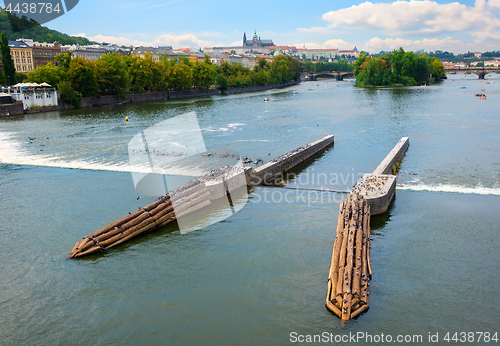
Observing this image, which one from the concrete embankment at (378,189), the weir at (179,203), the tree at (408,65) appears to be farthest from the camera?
the tree at (408,65)

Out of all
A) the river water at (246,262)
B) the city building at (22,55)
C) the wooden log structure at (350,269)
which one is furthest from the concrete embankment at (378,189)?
the city building at (22,55)

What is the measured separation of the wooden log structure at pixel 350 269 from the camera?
1201cm

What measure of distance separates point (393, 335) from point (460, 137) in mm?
36161

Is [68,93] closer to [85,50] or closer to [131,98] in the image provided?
[131,98]

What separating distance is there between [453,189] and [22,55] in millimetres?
135063

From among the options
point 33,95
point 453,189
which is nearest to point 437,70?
point 33,95

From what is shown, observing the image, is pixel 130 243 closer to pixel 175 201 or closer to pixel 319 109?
pixel 175 201

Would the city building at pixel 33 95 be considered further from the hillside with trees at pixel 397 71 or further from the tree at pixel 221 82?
the hillside with trees at pixel 397 71

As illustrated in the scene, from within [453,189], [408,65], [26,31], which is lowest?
[453,189]

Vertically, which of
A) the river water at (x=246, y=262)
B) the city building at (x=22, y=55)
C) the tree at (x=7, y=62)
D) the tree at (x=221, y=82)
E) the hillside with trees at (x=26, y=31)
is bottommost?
the river water at (x=246, y=262)

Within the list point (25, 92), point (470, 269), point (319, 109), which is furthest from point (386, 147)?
point (25, 92)

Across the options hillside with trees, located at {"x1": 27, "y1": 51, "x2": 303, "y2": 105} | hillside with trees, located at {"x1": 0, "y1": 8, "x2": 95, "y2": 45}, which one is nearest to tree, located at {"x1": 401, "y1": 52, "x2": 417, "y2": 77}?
hillside with trees, located at {"x1": 27, "y1": 51, "x2": 303, "y2": 105}

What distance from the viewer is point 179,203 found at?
2008 cm

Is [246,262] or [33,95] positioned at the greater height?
[33,95]
